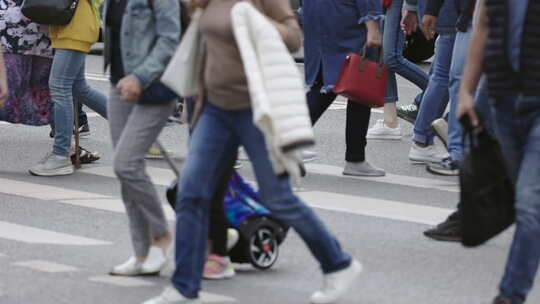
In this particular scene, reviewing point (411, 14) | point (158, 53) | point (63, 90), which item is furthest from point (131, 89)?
point (411, 14)

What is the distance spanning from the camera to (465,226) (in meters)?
5.81

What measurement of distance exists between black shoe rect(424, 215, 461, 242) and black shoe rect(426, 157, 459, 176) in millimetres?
2195

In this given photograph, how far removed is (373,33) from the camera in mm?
9539

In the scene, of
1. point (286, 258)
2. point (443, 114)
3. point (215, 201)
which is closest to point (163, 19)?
point (215, 201)

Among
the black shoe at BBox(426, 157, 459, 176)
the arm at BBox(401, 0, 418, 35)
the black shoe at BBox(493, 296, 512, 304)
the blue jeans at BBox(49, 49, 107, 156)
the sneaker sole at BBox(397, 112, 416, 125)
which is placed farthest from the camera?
the sneaker sole at BBox(397, 112, 416, 125)

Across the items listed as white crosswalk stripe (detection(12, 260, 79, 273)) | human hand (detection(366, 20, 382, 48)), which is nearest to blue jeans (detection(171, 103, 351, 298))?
white crosswalk stripe (detection(12, 260, 79, 273))

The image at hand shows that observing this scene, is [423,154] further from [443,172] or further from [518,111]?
[518,111]

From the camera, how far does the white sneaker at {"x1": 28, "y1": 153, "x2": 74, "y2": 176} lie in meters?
10.0

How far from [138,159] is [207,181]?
69 centimetres

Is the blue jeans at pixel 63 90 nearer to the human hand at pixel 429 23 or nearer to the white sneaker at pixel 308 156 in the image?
the white sneaker at pixel 308 156

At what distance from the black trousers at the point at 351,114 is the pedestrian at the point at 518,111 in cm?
422

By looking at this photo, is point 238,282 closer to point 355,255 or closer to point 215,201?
point 215,201

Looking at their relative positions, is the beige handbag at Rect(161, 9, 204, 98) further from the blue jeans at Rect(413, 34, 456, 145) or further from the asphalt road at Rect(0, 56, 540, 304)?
the blue jeans at Rect(413, 34, 456, 145)

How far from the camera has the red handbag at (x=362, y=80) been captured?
9.69 metres
